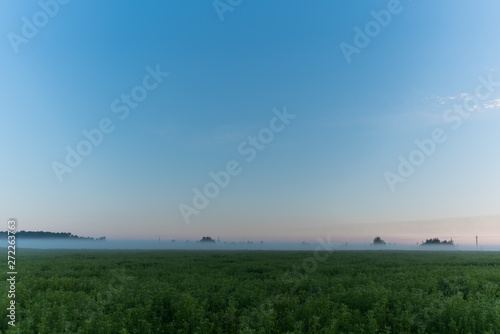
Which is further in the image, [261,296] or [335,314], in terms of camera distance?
[261,296]

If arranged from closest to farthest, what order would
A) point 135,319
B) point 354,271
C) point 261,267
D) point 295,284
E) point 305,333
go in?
point 305,333, point 135,319, point 295,284, point 354,271, point 261,267

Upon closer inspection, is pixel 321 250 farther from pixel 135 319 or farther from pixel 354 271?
pixel 135 319

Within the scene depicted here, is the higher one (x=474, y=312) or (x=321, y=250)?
(x=474, y=312)

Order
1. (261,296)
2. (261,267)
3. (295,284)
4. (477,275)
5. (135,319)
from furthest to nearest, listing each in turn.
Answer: (261,267)
(477,275)
(295,284)
(261,296)
(135,319)

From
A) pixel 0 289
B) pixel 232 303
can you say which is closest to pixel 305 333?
pixel 232 303

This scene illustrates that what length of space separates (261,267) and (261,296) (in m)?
17.0

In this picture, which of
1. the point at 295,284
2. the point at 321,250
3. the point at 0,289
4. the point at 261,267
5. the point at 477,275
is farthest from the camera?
the point at 321,250

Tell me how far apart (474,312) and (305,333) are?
6.31 metres

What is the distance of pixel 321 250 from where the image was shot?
2522 inches

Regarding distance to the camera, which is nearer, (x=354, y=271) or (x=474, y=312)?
(x=474, y=312)

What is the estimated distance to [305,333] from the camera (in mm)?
10469

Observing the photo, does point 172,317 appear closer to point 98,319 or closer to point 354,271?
point 98,319

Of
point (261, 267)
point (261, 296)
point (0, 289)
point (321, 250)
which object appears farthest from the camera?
point (321, 250)

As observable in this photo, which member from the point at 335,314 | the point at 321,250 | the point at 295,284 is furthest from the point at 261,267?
the point at 321,250
